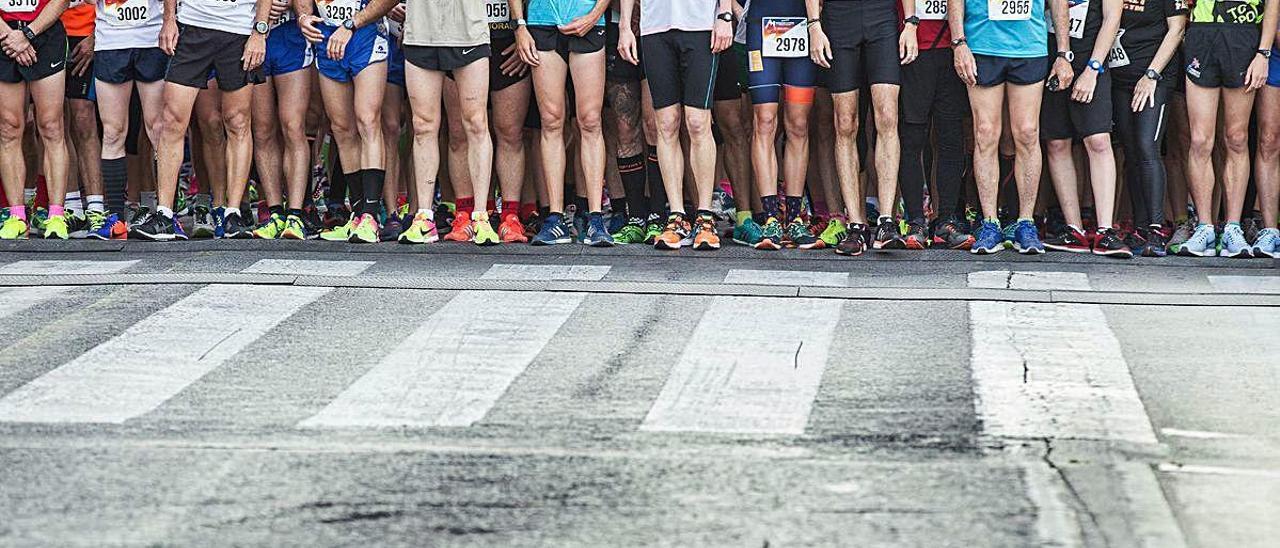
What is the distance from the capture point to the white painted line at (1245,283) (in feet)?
30.3

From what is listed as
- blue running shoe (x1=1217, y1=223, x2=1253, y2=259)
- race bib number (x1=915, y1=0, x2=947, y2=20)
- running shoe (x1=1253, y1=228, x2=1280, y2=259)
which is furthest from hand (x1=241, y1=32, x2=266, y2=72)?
running shoe (x1=1253, y1=228, x2=1280, y2=259)

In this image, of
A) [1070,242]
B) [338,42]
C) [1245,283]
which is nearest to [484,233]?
[338,42]

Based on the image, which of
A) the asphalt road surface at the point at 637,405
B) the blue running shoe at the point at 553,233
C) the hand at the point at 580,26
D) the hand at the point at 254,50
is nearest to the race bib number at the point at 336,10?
the hand at the point at 254,50

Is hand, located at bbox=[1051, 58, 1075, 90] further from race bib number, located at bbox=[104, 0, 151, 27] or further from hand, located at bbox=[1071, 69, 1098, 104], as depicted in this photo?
race bib number, located at bbox=[104, 0, 151, 27]

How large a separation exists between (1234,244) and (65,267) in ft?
21.9

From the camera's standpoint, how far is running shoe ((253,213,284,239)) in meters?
11.3

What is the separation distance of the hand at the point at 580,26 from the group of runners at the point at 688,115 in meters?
0.02

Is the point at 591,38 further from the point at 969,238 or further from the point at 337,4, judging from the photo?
the point at 969,238

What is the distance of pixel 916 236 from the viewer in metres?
10.9

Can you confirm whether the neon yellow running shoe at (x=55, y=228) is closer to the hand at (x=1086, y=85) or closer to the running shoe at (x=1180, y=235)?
the hand at (x=1086, y=85)

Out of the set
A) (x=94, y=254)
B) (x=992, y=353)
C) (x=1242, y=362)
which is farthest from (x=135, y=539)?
(x=94, y=254)

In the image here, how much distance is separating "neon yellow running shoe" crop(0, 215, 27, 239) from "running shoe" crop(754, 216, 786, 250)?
462 centimetres

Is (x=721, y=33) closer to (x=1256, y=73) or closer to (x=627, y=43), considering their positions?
(x=627, y=43)

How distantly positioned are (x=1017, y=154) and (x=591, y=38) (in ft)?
8.86
